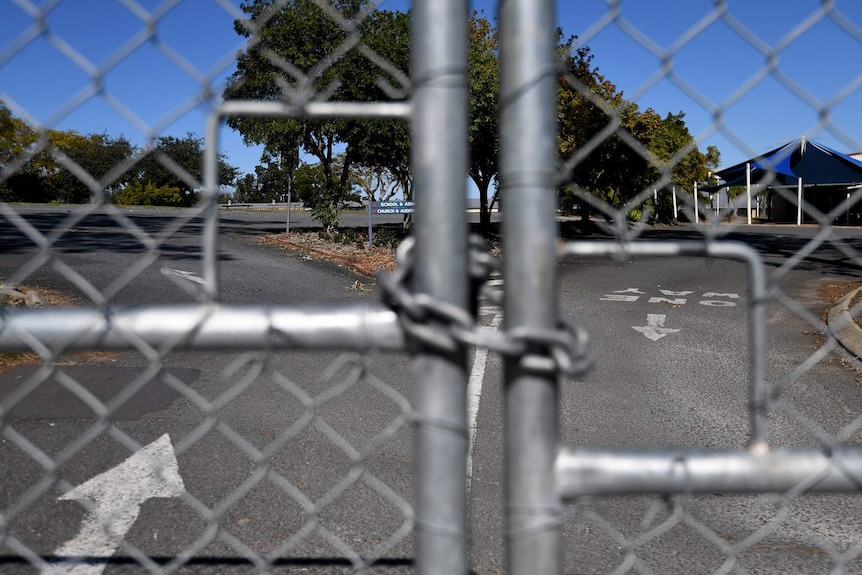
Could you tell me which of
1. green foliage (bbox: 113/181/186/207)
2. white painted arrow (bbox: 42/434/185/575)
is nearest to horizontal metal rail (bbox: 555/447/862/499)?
white painted arrow (bbox: 42/434/185/575)

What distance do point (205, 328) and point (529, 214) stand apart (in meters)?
0.50

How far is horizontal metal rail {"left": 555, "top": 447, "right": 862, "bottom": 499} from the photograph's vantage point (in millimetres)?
1140

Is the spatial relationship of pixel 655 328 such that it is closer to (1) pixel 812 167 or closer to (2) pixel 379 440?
(1) pixel 812 167

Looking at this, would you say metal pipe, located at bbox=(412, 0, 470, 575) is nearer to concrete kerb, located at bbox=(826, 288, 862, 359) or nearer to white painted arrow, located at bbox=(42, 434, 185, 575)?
white painted arrow, located at bbox=(42, 434, 185, 575)

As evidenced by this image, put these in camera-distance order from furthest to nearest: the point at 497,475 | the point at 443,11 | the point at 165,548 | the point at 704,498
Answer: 1. the point at 497,475
2. the point at 704,498
3. the point at 165,548
4. the point at 443,11

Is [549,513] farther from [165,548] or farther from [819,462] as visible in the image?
[165,548]

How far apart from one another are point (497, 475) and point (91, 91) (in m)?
3.18

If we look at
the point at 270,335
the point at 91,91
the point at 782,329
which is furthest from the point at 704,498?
the point at 782,329

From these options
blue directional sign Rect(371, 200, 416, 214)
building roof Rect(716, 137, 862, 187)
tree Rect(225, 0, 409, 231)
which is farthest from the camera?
tree Rect(225, 0, 409, 231)

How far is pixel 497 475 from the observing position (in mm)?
3994

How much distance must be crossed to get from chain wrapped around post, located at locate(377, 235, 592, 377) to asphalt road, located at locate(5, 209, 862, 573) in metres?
0.20

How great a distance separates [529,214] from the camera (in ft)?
3.48

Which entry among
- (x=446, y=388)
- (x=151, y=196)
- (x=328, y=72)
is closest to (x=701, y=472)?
(x=446, y=388)

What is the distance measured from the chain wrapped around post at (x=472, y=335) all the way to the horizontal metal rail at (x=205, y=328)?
0.23ft
